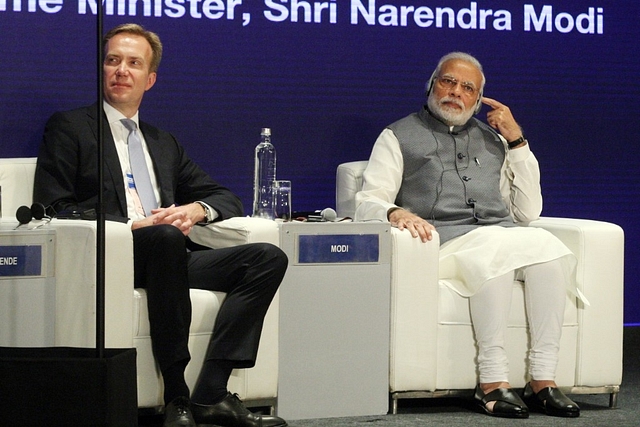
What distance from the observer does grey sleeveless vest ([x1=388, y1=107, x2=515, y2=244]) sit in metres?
4.20

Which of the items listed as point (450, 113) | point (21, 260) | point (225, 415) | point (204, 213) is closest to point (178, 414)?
point (225, 415)

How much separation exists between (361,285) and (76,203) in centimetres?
101

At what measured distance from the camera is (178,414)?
3244mm

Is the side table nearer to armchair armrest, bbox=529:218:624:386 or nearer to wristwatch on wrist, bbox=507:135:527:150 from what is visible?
armchair armrest, bbox=529:218:624:386

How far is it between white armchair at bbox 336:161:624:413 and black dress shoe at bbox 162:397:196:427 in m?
0.82

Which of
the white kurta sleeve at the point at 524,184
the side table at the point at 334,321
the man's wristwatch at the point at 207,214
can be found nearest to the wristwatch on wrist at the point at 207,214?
the man's wristwatch at the point at 207,214

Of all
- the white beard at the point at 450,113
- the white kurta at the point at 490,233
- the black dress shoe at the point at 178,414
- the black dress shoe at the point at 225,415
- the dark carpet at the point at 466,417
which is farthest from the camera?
the white beard at the point at 450,113

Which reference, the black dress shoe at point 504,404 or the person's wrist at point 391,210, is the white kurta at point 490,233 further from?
the black dress shoe at point 504,404

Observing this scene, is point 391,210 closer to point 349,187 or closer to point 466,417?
point 349,187

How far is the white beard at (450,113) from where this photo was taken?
4320mm

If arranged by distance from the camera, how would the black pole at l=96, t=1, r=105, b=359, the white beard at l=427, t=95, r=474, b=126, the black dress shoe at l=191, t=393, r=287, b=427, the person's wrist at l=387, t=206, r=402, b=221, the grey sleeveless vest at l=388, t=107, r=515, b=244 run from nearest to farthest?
1. the black pole at l=96, t=1, r=105, b=359
2. the black dress shoe at l=191, t=393, r=287, b=427
3. the person's wrist at l=387, t=206, r=402, b=221
4. the grey sleeveless vest at l=388, t=107, r=515, b=244
5. the white beard at l=427, t=95, r=474, b=126

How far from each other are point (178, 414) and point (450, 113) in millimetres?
1740

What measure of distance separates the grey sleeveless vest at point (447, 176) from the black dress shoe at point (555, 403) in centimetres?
69

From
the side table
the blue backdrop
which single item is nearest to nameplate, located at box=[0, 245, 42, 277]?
the side table
